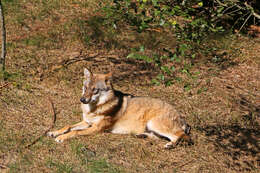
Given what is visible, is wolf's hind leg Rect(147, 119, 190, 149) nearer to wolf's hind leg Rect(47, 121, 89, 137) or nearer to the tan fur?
the tan fur

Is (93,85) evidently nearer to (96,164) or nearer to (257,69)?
(96,164)

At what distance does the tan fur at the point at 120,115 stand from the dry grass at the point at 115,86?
173mm

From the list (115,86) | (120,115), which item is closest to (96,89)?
(120,115)

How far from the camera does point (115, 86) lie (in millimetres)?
7988

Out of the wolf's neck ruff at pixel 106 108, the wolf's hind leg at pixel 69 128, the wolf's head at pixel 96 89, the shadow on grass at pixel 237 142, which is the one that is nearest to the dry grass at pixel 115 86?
the shadow on grass at pixel 237 142

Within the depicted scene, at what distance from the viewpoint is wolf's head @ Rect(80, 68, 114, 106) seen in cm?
588

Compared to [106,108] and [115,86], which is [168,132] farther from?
[115,86]

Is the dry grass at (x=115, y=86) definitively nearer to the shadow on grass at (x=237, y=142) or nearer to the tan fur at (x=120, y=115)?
the shadow on grass at (x=237, y=142)

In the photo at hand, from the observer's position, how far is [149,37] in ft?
34.2

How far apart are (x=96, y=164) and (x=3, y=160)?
133 cm

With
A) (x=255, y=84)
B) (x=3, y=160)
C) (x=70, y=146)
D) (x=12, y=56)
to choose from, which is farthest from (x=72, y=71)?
(x=255, y=84)

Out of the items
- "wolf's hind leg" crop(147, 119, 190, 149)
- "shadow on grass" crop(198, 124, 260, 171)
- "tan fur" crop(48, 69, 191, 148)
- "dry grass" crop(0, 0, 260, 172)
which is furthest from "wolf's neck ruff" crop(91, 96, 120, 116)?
"shadow on grass" crop(198, 124, 260, 171)

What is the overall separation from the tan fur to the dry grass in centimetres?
17

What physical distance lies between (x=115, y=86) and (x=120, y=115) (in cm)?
189
